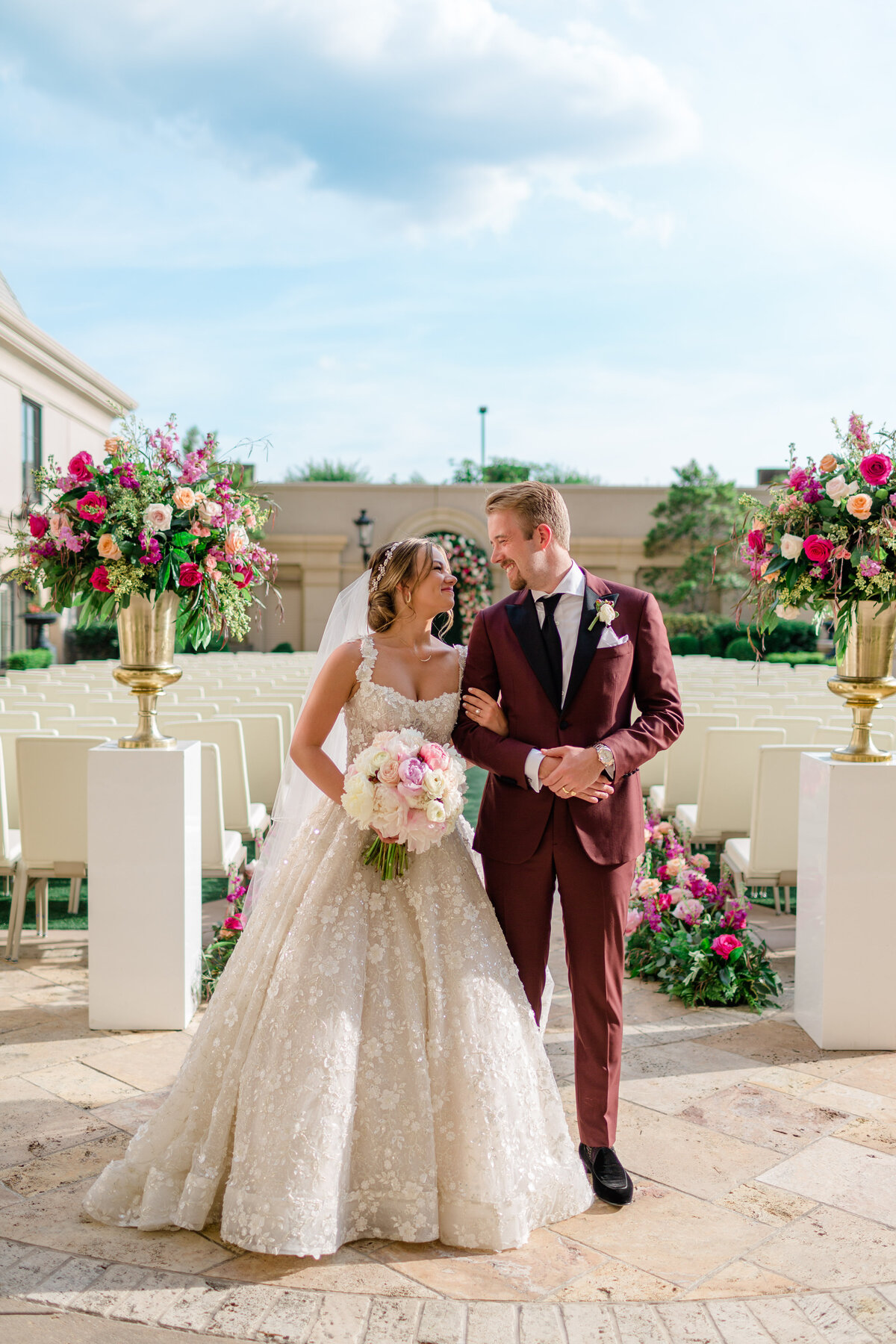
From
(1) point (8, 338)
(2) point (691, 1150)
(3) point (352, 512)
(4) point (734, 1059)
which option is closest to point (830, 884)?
(4) point (734, 1059)

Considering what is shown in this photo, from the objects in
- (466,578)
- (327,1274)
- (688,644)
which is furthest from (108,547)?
(688,644)

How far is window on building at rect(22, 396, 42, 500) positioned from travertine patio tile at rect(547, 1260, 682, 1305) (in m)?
23.1

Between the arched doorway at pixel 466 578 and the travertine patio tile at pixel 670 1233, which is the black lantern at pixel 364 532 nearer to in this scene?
the arched doorway at pixel 466 578

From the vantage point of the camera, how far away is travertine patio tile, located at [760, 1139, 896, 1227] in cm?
290

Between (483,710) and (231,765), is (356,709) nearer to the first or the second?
(483,710)

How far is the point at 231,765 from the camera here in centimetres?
584

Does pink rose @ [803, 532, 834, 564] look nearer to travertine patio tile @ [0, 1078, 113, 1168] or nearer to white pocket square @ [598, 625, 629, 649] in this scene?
white pocket square @ [598, 625, 629, 649]

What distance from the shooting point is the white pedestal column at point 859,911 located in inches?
160

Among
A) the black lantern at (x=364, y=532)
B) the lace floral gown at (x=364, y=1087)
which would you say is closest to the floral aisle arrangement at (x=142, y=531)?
the lace floral gown at (x=364, y=1087)

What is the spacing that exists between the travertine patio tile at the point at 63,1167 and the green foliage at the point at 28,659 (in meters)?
18.8

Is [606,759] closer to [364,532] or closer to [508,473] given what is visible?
[364,532]

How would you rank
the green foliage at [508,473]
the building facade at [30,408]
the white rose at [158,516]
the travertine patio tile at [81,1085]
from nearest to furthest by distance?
the travertine patio tile at [81,1085] → the white rose at [158,516] → the building facade at [30,408] → the green foliage at [508,473]

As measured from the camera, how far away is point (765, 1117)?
346 cm

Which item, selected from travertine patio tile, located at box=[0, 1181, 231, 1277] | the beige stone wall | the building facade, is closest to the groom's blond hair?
travertine patio tile, located at box=[0, 1181, 231, 1277]
